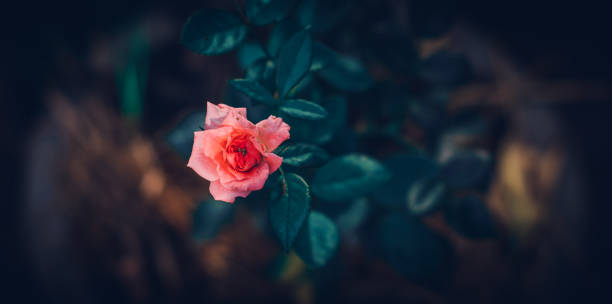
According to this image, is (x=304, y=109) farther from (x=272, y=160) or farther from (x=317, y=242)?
(x=317, y=242)

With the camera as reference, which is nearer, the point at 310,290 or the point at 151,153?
the point at 310,290

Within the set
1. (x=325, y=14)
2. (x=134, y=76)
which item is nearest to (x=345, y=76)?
(x=325, y=14)

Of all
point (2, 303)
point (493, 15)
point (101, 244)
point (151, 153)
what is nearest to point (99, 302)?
point (101, 244)

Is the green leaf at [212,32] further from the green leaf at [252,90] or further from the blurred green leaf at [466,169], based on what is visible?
the blurred green leaf at [466,169]

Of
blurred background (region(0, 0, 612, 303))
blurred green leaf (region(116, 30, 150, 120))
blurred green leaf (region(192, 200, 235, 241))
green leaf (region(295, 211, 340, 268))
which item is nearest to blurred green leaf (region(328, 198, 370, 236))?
blurred background (region(0, 0, 612, 303))

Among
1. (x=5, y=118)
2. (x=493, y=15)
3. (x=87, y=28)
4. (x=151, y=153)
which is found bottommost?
(x=5, y=118)

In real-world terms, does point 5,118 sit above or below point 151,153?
Result: below

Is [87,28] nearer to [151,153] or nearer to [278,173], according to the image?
[151,153]
